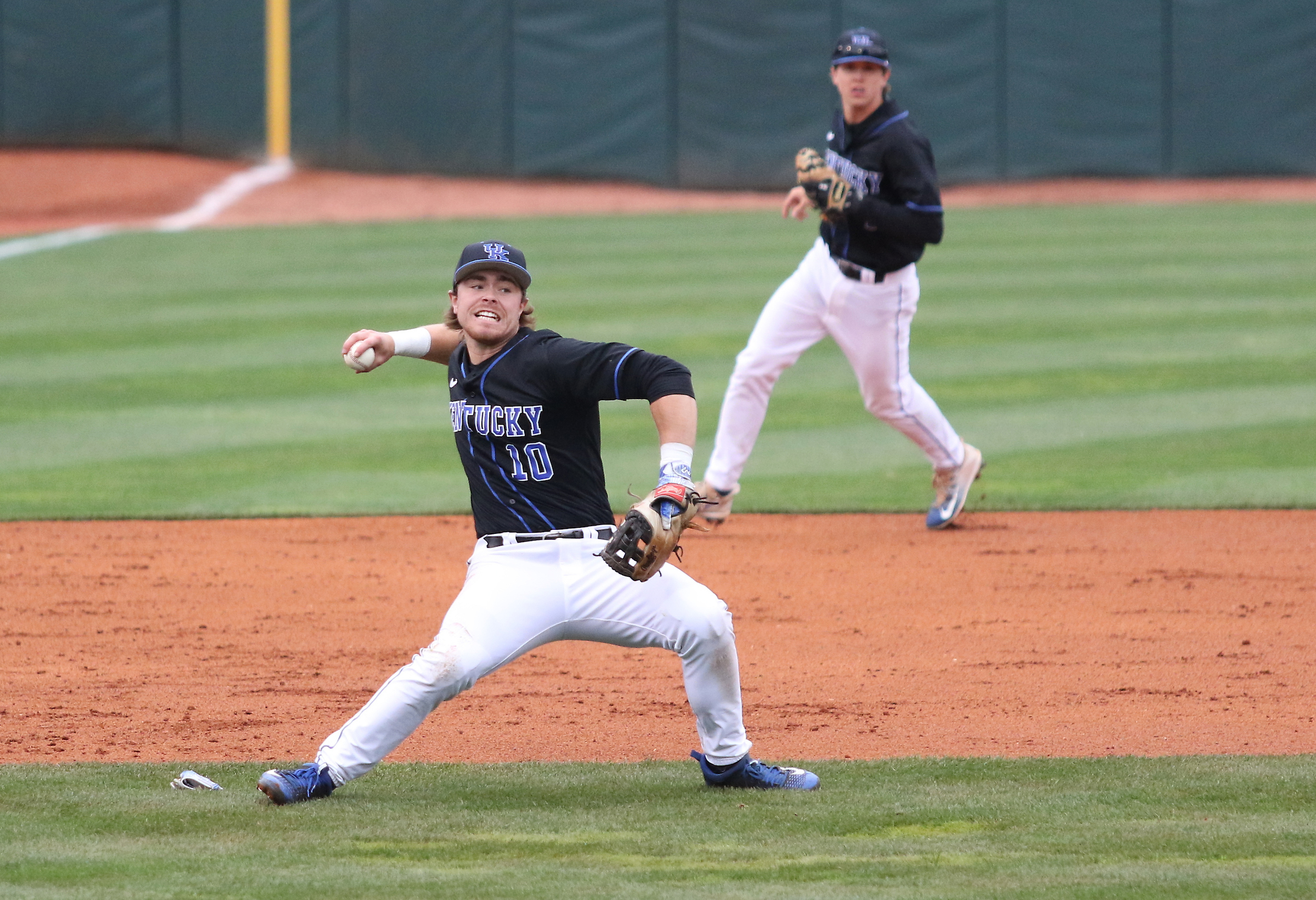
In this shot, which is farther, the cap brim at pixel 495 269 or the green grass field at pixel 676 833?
the cap brim at pixel 495 269

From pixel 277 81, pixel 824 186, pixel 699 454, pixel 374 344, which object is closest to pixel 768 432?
pixel 699 454

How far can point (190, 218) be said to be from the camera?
75.7 ft

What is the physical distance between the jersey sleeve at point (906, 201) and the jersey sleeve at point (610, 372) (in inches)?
133

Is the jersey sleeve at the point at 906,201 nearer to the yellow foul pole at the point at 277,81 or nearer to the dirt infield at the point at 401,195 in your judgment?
the dirt infield at the point at 401,195

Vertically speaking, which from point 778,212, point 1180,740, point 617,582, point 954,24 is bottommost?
point 1180,740

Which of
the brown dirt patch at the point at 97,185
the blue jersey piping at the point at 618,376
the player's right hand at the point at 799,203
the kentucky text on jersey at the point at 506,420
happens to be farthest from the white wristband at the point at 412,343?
the brown dirt patch at the point at 97,185

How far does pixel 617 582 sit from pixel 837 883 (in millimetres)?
A: 1020

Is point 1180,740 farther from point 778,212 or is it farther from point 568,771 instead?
point 778,212

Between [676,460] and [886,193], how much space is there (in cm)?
382

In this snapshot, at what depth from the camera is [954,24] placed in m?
23.7

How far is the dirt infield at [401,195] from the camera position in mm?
23422

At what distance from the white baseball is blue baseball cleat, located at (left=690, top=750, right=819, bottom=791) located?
4.47ft

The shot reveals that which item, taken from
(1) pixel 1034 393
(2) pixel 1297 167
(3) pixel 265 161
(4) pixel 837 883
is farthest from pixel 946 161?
(4) pixel 837 883

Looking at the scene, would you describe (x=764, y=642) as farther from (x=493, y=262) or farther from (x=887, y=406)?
(x=493, y=262)
